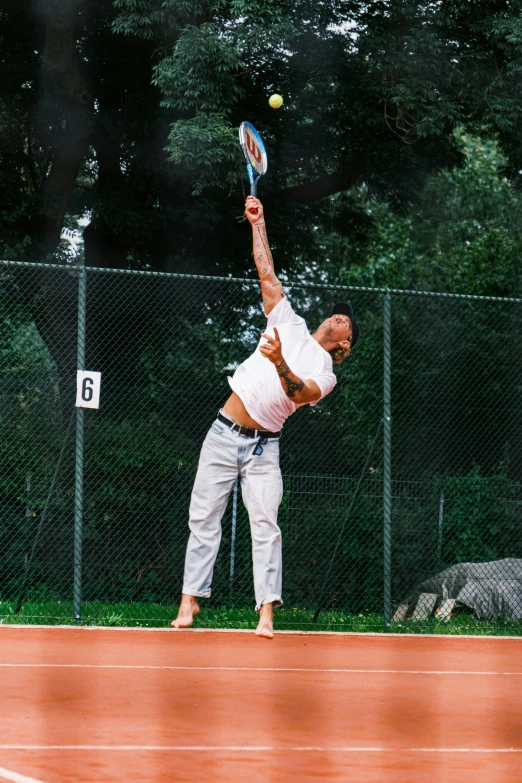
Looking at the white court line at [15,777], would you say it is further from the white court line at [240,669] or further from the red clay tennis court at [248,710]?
the white court line at [240,669]

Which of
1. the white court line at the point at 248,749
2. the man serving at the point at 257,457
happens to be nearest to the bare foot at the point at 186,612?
the man serving at the point at 257,457

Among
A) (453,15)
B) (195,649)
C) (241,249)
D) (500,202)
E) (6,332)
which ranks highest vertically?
(500,202)

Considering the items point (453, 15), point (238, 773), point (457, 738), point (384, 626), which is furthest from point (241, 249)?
point (238, 773)

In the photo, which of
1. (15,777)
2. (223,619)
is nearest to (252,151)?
(223,619)

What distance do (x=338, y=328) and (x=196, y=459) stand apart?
366 centimetres

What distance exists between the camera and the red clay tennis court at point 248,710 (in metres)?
3.75

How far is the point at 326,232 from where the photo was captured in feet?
46.9

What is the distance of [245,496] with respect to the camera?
20.7 feet

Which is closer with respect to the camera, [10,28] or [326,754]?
[326,754]

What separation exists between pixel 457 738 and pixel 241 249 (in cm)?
835

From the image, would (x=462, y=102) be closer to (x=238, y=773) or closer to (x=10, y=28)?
(x=10, y=28)

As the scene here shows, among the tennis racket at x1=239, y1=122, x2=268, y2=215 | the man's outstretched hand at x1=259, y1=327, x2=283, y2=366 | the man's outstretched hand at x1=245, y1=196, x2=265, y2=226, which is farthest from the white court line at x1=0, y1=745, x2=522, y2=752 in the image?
the tennis racket at x1=239, y1=122, x2=268, y2=215

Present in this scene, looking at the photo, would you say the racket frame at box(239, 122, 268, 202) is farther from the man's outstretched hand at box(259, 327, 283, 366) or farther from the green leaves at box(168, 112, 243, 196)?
the green leaves at box(168, 112, 243, 196)

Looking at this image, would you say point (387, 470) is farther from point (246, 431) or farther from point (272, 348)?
point (272, 348)
